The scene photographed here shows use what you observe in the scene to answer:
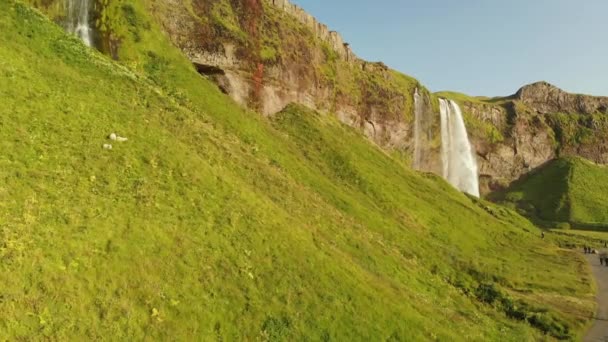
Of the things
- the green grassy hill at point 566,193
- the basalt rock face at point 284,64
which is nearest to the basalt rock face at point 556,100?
the green grassy hill at point 566,193

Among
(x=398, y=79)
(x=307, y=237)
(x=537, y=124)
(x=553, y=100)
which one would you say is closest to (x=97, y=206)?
(x=307, y=237)

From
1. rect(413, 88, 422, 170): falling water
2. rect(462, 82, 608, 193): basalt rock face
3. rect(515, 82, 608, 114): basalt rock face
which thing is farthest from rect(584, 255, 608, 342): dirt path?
rect(515, 82, 608, 114): basalt rock face

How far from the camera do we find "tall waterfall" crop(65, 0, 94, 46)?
40.5 m

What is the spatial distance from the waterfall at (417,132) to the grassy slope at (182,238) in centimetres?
5219

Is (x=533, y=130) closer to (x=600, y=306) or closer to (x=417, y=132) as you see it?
(x=417, y=132)

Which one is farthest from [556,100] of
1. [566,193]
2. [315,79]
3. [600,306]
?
[600,306]

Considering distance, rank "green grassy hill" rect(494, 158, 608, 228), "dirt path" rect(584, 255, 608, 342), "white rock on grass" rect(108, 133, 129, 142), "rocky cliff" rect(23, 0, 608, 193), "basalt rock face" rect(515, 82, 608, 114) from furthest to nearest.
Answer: "basalt rock face" rect(515, 82, 608, 114) < "green grassy hill" rect(494, 158, 608, 228) < "rocky cliff" rect(23, 0, 608, 193) < "dirt path" rect(584, 255, 608, 342) < "white rock on grass" rect(108, 133, 129, 142)

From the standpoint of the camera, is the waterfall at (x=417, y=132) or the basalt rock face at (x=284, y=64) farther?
the waterfall at (x=417, y=132)

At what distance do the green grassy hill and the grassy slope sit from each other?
2645 inches

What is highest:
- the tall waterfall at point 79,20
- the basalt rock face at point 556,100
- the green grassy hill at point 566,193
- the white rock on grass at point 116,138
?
the basalt rock face at point 556,100

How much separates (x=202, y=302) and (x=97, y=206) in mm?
5845

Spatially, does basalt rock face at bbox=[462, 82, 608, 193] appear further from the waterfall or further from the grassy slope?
the grassy slope

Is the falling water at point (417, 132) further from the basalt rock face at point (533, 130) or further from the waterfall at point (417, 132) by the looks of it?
the basalt rock face at point (533, 130)

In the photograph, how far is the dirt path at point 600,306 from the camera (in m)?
30.5
